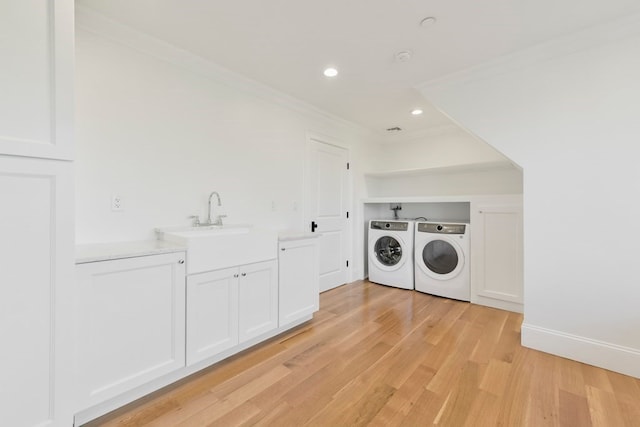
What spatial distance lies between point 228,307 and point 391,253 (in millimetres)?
2530

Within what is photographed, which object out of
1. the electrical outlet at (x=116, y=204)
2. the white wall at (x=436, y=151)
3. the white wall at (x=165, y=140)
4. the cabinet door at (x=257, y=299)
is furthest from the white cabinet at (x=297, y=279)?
the white wall at (x=436, y=151)

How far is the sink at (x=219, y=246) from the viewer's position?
1802mm

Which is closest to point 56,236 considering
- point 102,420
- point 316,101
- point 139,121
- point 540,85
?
point 102,420

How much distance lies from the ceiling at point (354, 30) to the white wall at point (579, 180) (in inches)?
8.3

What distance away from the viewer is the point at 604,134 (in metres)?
1.93

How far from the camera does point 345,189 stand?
13.0ft

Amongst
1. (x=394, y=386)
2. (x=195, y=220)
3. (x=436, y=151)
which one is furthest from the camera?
(x=436, y=151)

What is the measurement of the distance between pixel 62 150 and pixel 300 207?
2.29 metres

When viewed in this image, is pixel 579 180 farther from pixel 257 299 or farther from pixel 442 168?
pixel 257 299

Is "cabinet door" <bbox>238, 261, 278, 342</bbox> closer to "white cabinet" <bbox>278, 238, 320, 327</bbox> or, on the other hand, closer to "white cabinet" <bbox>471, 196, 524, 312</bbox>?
"white cabinet" <bbox>278, 238, 320, 327</bbox>

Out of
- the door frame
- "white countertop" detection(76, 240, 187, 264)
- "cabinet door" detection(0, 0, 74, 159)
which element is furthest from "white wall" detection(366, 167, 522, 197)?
"cabinet door" detection(0, 0, 74, 159)

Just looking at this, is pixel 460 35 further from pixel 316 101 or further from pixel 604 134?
pixel 316 101

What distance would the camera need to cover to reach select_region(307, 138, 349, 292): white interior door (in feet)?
11.5

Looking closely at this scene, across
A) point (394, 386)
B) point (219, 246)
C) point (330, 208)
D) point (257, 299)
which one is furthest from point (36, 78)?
point (330, 208)
